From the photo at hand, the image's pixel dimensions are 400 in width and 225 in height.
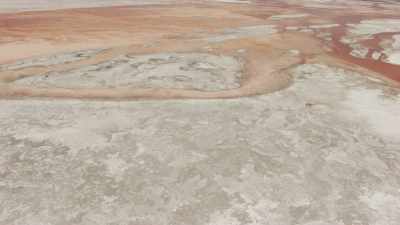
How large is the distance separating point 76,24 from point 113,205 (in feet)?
72.0

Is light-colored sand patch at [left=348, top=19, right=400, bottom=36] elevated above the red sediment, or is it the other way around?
light-colored sand patch at [left=348, top=19, right=400, bottom=36]

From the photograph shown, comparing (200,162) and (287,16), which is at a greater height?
(287,16)

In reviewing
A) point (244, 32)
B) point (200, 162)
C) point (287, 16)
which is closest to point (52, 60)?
point (200, 162)

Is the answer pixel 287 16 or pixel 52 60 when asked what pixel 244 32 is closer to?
pixel 287 16

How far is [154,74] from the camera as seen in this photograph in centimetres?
1454

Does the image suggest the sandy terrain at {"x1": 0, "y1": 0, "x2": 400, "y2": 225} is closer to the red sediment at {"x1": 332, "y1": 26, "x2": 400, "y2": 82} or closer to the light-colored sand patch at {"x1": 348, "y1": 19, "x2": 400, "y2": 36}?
the red sediment at {"x1": 332, "y1": 26, "x2": 400, "y2": 82}

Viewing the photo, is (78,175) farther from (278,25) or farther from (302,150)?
(278,25)

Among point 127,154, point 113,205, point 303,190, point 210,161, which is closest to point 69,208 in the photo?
point 113,205

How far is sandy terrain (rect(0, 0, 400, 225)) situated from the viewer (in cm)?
686

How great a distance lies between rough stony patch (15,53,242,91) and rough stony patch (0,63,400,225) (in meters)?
1.85

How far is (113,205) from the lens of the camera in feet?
22.2

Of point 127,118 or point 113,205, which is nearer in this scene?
point 113,205

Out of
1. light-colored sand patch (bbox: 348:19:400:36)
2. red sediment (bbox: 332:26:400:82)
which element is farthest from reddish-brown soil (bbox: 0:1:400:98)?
light-colored sand patch (bbox: 348:19:400:36)

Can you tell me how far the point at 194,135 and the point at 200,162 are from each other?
1354 millimetres
